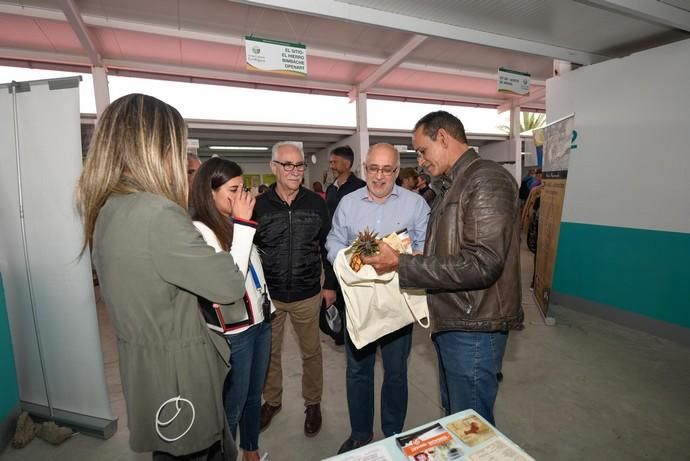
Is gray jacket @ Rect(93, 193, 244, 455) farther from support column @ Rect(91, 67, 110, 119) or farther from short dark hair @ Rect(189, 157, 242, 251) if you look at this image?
support column @ Rect(91, 67, 110, 119)

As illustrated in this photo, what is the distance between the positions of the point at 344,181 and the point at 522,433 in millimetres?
2536

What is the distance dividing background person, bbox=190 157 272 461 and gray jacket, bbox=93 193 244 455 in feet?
1.14

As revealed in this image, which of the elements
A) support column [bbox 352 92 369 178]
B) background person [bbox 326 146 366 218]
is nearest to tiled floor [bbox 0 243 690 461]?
background person [bbox 326 146 366 218]

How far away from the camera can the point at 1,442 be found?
80.7 inches

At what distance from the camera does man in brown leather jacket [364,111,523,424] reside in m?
1.27

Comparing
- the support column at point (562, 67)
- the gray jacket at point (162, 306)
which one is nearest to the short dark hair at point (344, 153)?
the gray jacket at point (162, 306)

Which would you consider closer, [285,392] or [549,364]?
[285,392]

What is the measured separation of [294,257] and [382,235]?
0.59 meters

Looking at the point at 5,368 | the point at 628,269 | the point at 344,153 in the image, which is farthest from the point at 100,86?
the point at 628,269

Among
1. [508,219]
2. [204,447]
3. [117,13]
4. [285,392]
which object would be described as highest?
[117,13]

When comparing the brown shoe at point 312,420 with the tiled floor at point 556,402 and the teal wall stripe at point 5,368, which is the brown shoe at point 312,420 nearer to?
the tiled floor at point 556,402

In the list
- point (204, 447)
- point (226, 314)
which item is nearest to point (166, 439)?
point (204, 447)

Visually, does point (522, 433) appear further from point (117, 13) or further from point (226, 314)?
point (117, 13)

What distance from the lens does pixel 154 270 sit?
0.92 m
